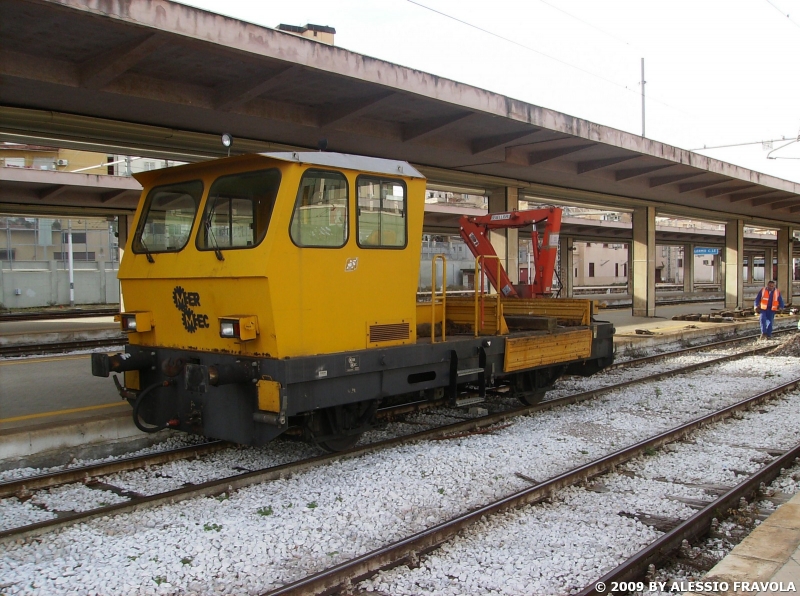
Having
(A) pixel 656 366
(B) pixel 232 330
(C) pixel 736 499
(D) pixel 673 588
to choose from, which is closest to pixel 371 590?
(D) pixel 673 588

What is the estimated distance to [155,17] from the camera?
7.39 m

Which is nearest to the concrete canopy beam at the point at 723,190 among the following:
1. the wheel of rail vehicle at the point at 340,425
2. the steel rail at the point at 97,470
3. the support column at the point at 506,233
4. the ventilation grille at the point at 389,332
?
the support column at the point at 506,233

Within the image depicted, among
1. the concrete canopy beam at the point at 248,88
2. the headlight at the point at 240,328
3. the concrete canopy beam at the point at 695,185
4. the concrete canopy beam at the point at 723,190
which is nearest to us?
the headlight at the point at 240,328

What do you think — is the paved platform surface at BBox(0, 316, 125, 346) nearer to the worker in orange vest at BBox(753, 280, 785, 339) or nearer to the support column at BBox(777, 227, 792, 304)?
the worker in orange vest at BBox(753, 280, 785, 339)

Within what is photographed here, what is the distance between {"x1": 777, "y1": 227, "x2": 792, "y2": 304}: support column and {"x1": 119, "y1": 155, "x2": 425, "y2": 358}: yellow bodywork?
111 ft

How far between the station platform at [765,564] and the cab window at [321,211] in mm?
3896

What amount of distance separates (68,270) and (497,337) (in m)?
28.9

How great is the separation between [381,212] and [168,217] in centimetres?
217

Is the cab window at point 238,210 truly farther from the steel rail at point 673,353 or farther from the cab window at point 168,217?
the steel rail at point 673,353

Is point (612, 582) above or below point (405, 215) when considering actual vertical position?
below

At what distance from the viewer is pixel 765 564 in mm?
3959

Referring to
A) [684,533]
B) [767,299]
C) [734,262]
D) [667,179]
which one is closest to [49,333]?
[684,533]

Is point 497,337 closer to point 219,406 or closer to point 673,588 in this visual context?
point 219,406

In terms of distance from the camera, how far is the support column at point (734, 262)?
30172 mm
